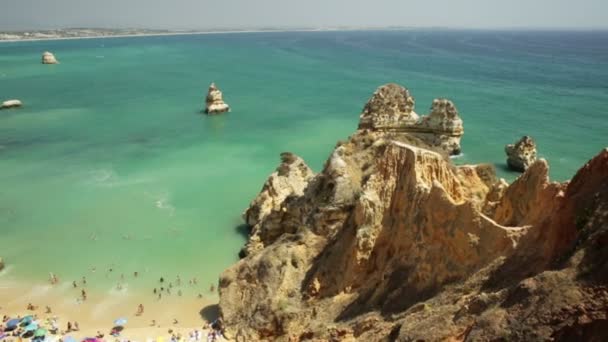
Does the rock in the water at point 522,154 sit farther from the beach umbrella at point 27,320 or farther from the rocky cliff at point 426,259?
the beach umbrella at point 27,320

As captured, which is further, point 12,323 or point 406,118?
point 406,118

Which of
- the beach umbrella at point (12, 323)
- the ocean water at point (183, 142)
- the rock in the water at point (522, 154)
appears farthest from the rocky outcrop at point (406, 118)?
the beach umbrella at point (12, 323)

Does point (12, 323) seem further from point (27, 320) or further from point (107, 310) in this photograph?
point (107, 310)

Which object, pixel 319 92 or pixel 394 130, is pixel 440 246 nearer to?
pixel 394 130

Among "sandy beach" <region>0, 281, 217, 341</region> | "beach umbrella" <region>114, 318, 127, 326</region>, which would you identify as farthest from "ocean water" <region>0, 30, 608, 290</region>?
"beach umbrella" <region>114, 318, 127, 326</region>

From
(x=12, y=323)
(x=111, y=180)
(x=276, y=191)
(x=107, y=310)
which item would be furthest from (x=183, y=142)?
(x=12, y=323)
